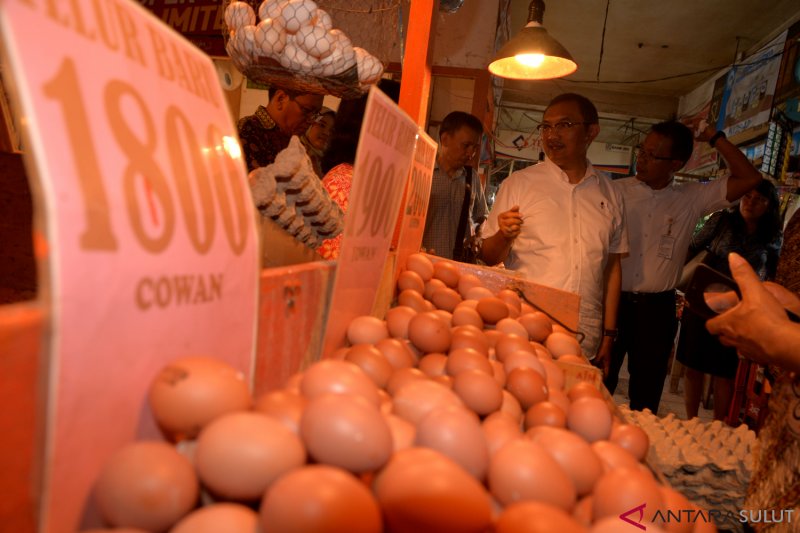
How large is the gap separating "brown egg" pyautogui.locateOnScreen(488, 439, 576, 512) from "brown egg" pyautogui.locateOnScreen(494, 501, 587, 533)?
0.08 m

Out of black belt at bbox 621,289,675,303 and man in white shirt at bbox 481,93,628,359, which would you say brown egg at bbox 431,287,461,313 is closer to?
man in white shirt at bbox 481,93,628,359

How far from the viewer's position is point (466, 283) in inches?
80.9

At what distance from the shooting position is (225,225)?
83 cm

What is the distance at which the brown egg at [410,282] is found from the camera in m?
1.85

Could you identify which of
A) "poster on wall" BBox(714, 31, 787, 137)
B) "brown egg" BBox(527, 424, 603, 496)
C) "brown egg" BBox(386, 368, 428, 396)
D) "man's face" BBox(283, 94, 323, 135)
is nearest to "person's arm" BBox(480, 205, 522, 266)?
"man's face" BBox(283, 94, 323, 135)

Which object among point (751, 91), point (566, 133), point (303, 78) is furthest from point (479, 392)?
point (751, 91)

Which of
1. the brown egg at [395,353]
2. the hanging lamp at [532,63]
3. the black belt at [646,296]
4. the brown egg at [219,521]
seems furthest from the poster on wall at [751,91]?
the brown egg at [219,521]

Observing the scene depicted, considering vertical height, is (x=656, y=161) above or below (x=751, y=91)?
below

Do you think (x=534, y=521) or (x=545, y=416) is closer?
(x=534, y=521)

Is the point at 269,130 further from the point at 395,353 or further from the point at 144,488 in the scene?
the point at 144,488

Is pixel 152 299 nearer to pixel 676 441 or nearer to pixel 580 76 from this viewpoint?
pixel 676 441

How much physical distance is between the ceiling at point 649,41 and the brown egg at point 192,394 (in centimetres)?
680

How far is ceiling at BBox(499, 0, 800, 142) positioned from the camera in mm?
8578

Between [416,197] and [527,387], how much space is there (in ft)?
2.78
